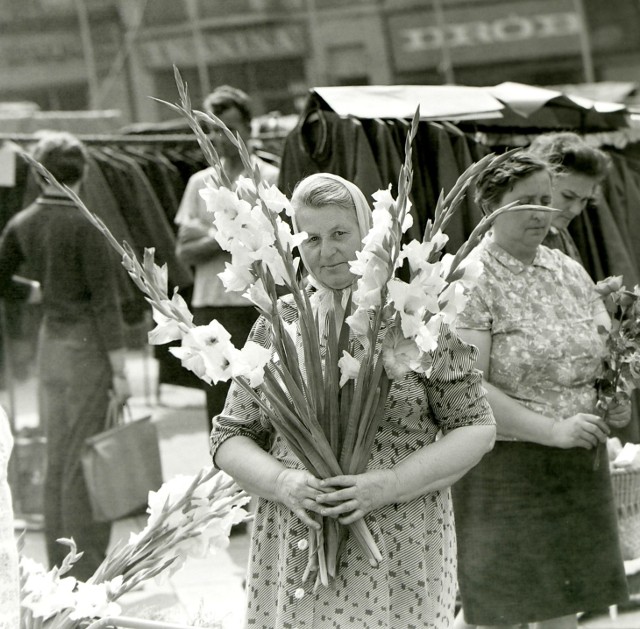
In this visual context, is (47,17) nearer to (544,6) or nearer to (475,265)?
(544,6)

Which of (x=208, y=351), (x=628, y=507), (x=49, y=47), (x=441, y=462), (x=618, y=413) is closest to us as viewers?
(x=208, y=351)

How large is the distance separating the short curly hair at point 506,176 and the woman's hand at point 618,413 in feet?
2.14

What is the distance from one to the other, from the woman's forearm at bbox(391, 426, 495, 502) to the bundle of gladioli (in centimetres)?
9

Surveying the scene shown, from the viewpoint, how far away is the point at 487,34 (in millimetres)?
14492

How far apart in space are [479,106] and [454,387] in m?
2.17

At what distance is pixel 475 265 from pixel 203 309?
308 centimetres

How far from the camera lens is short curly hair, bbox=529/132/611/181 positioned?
12.8 feet

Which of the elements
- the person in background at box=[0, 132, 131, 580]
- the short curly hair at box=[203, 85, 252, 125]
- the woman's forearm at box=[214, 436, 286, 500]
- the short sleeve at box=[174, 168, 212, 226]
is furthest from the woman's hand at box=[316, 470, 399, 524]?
the short curly hair at box=[203, 85, 252, 125]

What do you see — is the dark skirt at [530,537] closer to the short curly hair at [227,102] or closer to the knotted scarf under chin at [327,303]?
the knotted scarf under chin at [327,303]

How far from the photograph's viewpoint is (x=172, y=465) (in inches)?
221

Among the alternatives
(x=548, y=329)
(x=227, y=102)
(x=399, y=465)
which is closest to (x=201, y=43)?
(x=227, y=102)

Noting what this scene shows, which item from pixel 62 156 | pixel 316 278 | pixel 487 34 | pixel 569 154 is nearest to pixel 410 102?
pixel 569 154

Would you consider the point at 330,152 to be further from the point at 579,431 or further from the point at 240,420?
the point at 240,420

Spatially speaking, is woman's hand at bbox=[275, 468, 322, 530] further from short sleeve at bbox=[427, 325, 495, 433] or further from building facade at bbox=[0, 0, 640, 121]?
building facade at bbox=[0, 0, 640, 121]
